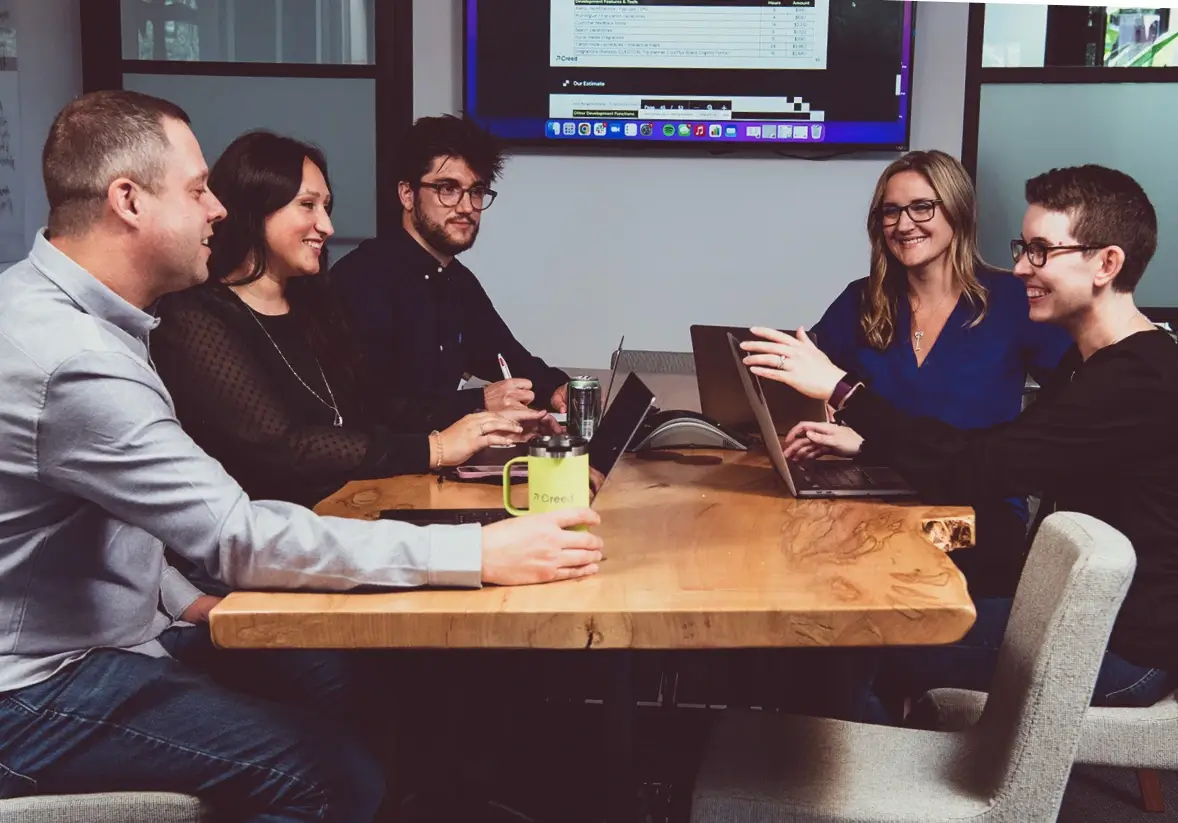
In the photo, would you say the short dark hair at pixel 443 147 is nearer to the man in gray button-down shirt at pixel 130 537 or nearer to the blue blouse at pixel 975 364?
the blue blouse at pixel 975 364


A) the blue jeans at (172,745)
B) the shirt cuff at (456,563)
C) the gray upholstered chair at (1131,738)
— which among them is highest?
the shirt cuff at (456,563)

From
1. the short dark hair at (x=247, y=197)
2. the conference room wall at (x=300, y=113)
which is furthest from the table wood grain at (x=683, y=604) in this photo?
the conference room wall at (x=300, y=113)

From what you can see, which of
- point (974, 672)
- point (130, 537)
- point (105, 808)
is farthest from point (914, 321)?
point (105, 808)

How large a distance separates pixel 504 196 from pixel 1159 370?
2512 mm

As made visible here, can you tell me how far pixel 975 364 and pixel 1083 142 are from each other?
1641 mm

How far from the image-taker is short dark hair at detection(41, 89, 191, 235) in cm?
144

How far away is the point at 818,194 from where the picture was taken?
3869 mm

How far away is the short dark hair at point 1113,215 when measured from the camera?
196cm

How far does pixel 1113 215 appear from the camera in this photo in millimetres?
1962

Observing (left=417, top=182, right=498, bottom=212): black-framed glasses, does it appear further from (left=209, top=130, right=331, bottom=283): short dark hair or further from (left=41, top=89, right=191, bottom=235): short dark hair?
(left=41, top=89, right=191, bottom=235): short dark hair

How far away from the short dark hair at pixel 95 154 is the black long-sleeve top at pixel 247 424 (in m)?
0.49

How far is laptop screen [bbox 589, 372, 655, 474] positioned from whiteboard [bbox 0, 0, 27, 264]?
228cm

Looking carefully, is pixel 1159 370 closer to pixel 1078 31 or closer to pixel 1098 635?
pixel 1098 635

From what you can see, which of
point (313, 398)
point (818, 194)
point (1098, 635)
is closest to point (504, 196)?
point (818, 194)
